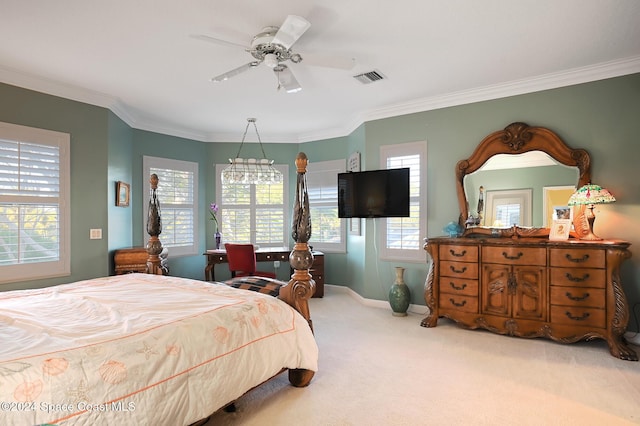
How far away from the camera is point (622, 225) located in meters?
3.43

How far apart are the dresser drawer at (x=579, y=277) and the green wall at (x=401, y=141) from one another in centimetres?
50

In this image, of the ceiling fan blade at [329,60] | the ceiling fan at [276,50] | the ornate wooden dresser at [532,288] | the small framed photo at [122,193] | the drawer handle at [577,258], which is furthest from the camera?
the small framed photo at [122,193]

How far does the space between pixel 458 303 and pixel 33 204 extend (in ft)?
14.9

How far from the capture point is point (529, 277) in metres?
3.46

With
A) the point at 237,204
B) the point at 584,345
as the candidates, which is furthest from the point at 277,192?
the point at 584,345

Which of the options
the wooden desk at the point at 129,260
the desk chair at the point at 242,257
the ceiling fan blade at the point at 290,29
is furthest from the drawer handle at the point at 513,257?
the wooden desk at the point at 129,260

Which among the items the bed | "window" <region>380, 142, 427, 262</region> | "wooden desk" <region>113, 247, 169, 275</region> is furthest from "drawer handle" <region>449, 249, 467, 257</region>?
"wooden desk" <region>113, 247, 169, 275</region>

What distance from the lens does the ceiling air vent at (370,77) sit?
3500 mm

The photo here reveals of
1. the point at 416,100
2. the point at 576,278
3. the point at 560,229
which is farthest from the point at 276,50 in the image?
the point at 576,278

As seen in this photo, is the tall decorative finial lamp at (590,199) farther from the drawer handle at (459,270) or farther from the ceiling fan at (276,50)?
the ceiling fan at (276,50)

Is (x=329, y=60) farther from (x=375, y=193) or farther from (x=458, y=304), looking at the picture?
(x=458, y=304)

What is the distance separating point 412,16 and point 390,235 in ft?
9.05

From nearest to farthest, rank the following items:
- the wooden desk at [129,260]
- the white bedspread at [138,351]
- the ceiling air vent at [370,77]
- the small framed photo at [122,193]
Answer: the white bedspread at [138,351] < the ceiling air vent at [370,77] < the wooden desk at [129,260] < the small framed photo at [122,193]

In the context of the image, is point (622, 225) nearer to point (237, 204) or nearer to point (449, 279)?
point (449, 279)
